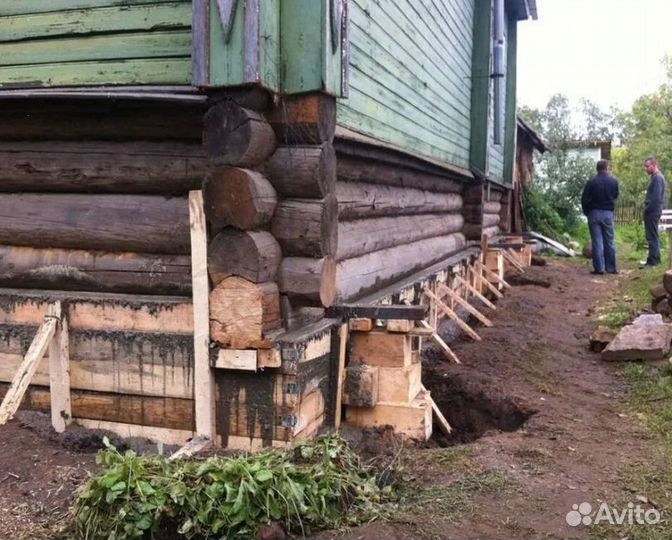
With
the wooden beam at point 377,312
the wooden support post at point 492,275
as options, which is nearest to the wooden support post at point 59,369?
the wooden beam at point 377,312

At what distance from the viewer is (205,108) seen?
3766 mm

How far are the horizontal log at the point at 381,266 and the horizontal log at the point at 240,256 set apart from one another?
0.99 m

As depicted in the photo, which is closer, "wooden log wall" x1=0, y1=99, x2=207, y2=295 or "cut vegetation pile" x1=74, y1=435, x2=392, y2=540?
"cut vegetation pile" x1=74, y1=435, x2=392, y2=540

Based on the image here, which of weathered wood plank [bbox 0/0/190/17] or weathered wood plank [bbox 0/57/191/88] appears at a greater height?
weathered wood plank [bbox 0/0/190/17]

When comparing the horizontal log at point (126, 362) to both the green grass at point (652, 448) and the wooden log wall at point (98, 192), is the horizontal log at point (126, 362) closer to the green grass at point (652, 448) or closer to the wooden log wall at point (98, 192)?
the wooden log wall at point (98, 192)

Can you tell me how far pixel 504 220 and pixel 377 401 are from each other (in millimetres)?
12043

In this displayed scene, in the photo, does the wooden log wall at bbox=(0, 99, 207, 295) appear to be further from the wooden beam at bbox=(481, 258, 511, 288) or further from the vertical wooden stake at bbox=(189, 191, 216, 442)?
the wooden beam at bbox=(481, 258, 511, 288)

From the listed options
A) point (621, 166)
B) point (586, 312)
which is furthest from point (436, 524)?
point (621, 166)

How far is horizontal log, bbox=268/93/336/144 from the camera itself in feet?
12.3

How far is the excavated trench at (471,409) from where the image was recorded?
16.6ft

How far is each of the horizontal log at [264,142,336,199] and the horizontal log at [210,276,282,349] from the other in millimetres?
548

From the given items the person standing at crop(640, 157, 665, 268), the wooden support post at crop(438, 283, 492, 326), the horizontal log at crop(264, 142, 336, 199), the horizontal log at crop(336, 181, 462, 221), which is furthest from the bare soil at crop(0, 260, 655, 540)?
the person standing at crop(640, 157, 665, 268)

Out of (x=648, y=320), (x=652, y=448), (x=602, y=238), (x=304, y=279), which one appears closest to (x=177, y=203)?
(x=304, y=279)

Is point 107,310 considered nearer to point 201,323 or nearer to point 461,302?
point 201,323
